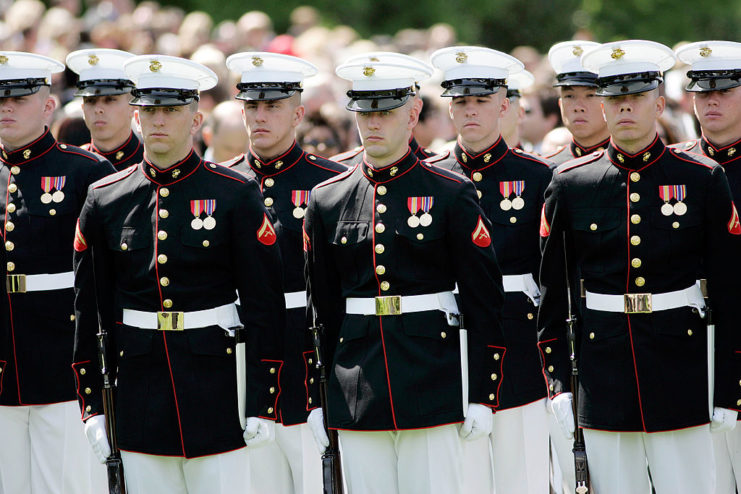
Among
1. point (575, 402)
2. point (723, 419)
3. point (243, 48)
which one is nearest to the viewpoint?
point (723, 419)

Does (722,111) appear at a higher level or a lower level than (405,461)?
higher

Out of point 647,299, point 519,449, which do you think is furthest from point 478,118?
point 647,299

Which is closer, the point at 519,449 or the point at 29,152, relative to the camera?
the point at 29,152

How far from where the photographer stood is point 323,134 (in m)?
10.9

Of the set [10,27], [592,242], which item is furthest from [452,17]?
[592,242]

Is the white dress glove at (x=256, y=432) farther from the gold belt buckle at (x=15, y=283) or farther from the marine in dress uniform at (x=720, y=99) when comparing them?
the marine in dress uniform at (x=720, y=99)

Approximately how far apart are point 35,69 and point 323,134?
329cm

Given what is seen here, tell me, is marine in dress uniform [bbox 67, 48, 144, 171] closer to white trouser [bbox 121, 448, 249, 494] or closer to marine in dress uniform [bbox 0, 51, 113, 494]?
marine in dress uniform [bbox 0, 51, 113, 494]

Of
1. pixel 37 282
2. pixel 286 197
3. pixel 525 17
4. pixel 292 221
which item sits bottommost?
pixel 37 282

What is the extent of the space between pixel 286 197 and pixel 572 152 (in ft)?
6.25

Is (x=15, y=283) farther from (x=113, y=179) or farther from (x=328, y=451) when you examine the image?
(x=328, y=451)

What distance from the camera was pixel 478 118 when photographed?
8383 mm

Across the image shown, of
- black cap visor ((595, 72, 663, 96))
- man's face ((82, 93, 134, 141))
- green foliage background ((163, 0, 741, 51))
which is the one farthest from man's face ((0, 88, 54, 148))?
green foliage background ((163, 0, 741, 51))

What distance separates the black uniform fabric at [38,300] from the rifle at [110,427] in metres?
1.17
